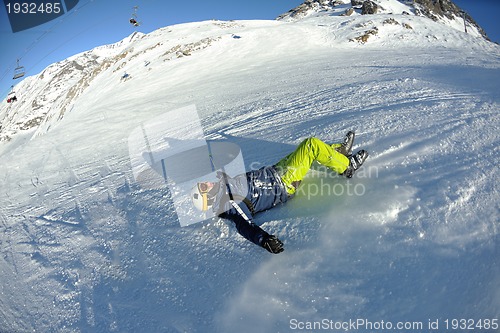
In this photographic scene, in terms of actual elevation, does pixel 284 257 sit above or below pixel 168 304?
above

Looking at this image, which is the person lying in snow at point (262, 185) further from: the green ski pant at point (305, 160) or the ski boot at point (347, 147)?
the ski boot at point (347, 147)

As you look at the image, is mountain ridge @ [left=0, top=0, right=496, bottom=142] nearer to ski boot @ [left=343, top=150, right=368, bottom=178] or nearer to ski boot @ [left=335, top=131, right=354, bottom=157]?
ski boot @ [left=335, top=131, right=354, bottom=157]

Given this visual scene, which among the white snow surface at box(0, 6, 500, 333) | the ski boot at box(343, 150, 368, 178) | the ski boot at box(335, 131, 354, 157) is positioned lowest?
the white snow surface at box(0, 6, 500, 333)

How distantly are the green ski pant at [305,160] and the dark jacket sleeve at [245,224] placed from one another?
64 cm

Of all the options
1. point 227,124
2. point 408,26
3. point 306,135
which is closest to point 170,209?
point 306,135

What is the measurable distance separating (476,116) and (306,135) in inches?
103

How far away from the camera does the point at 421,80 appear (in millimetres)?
6641

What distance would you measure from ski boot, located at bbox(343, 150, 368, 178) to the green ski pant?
2.9 inches

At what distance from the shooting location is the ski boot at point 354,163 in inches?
138

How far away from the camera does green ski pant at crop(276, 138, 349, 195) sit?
341cm

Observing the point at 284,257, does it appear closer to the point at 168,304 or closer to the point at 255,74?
the point at 168,304

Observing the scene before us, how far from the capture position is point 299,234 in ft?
9.88

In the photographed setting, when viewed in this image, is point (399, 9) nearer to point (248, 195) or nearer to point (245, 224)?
point (248, 195)

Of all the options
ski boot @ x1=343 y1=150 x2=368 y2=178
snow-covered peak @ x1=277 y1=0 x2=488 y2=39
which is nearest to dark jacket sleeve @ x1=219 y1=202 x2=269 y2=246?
ski boot @ x1=343 y1=150 x2=368 y2=178
